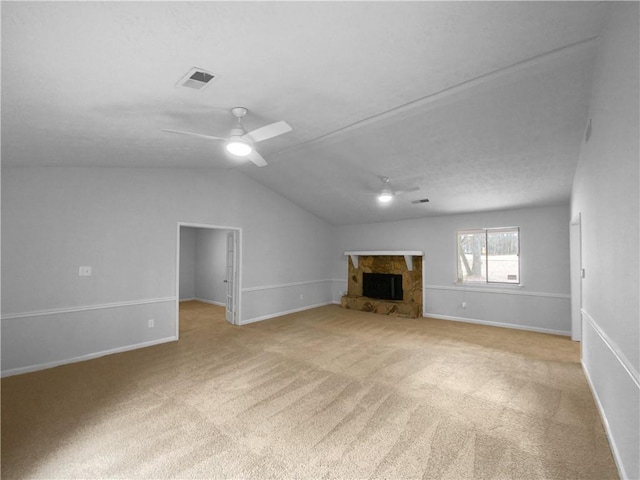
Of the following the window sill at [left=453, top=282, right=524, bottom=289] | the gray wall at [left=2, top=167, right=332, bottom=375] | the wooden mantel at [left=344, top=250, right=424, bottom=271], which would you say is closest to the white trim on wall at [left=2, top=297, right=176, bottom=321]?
the gray wall at [left=2, top=167, right=332, bottom=375]

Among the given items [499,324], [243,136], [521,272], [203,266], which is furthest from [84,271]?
[521,272]

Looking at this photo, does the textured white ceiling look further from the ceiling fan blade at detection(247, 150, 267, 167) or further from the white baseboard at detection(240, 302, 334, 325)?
the white baseboard at detection(240, 302, 334, 325)

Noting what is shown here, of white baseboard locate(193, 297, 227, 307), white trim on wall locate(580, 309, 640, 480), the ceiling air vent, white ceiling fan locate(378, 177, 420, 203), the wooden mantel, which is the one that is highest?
the ceiling air vent

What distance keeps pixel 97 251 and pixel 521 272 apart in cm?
710

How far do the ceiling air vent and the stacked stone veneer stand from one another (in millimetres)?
5833

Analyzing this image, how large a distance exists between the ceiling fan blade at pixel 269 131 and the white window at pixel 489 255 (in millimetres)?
5087

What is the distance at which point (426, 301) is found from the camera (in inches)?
265

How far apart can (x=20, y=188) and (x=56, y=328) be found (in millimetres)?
1761

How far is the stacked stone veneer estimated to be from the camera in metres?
6.71

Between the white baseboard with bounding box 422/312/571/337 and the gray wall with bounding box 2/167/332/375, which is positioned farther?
the white baseboard with bounding box 422/312/571/337

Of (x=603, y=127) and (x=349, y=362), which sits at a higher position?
(x=603, y=127)

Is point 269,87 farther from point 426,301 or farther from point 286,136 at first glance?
point 426,301

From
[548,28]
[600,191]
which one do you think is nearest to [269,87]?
[548,28]

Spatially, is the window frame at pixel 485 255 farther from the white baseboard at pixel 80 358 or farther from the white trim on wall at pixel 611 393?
the white baseboard at pixel 80 358
